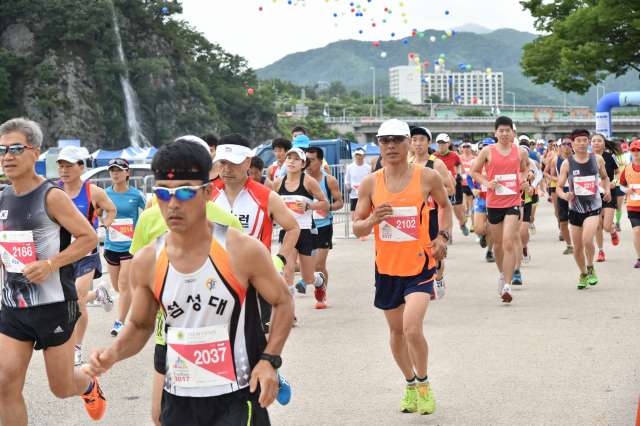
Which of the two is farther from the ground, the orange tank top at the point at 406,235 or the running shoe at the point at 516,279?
the orange tank top at the point at 406,235

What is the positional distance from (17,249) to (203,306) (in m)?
2.12

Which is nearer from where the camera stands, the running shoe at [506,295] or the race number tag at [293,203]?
the race number tag at [293,203]

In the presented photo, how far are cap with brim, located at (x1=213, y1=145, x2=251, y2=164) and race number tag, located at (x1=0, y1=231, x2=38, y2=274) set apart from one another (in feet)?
4.94

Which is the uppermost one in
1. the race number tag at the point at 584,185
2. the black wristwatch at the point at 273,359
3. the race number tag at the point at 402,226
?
the race number tag at the point at 402,226

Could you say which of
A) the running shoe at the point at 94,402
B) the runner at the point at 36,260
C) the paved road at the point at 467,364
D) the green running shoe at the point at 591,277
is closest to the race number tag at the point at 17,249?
the runner at the point at 36,260

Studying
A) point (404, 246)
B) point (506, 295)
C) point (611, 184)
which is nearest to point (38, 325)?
point (404, 246)

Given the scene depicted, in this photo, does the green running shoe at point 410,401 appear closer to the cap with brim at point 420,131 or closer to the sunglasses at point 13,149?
the sunglasses at point 13,149

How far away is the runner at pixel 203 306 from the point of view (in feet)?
9.74

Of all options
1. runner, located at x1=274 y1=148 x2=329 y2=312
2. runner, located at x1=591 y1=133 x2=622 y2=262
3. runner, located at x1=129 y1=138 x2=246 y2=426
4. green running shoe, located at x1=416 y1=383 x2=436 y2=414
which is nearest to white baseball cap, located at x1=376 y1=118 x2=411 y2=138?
green running shoe, located at x1=416 y1=383 x2=436 y2=414

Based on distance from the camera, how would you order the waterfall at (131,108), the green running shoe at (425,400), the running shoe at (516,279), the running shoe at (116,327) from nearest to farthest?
the green running shoe at (425,400)
the running shoe at (116,327)
the running shoe at (516,279)
the waterfall at (131,108)

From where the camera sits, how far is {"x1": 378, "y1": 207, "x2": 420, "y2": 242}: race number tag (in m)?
5.59

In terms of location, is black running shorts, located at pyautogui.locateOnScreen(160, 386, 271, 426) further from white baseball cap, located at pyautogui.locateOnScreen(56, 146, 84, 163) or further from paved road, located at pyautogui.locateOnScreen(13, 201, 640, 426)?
white baseball cap, located at pyautogui.locateOnScreen(56, 146, 84, 163)

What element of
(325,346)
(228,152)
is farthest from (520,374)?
(228,152)

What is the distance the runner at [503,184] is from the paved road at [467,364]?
2.46ft
